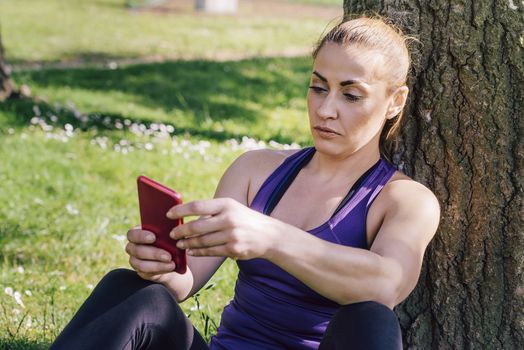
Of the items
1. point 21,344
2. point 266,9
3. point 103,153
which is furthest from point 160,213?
point 266,9

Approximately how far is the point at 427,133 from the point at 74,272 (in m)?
2.02

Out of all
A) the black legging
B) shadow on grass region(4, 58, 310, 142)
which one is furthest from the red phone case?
shadow on grass region(4, 58, 310, 142)

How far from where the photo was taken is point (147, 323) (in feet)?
7.74

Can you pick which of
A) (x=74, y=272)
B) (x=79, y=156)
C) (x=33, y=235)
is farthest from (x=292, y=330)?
(x=79, y=156)

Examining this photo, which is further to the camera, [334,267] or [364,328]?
[334,267]

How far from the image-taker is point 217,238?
217 centimetres

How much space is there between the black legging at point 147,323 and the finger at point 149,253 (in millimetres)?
95

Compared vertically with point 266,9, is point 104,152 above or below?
above

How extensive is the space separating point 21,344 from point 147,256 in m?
1.10

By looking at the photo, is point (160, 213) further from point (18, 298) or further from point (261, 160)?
point (18, 298)

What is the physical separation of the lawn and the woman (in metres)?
0.87

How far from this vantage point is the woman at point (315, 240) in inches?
87.4

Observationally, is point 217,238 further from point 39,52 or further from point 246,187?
point 39,52

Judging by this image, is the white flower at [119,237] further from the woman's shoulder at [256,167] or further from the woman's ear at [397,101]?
the woman's ear at [397,101]
